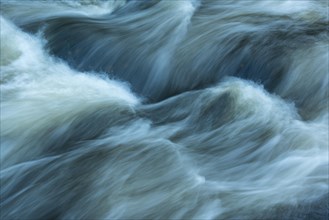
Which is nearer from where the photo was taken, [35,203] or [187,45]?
[35,203]

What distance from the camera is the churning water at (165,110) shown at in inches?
159

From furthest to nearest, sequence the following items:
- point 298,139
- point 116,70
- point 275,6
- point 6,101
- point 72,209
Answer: point 275,6
point 116,70
point 6,101
point 298,139
point 72,209

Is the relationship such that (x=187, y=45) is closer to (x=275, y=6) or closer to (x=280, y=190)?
(x=275, y=6)

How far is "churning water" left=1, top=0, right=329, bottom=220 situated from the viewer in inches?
159

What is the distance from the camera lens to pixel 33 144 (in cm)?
465

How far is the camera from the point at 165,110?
5.08 metres

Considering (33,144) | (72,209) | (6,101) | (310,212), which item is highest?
(6,101)

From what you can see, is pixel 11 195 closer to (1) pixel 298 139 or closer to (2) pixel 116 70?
(2) pixel 116 70

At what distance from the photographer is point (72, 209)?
3.98 metres

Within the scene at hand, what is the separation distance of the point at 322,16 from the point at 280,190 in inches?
104

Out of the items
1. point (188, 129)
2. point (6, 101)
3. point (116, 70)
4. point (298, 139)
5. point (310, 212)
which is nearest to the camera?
point (310, 212)

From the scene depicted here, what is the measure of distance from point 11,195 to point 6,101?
133 cm

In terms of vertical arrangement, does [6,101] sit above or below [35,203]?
above

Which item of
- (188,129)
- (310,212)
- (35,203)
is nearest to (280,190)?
(310,212)
